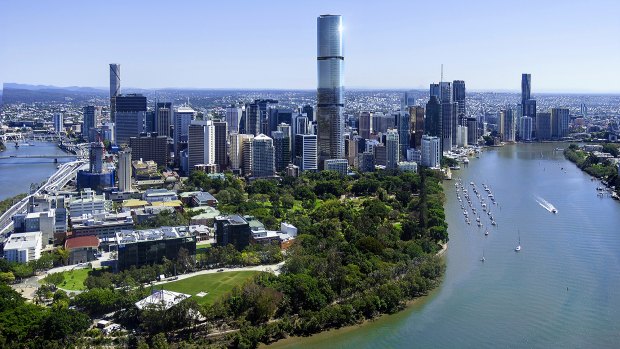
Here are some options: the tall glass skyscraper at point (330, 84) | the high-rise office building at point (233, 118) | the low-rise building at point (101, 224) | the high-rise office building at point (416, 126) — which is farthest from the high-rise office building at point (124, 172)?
the high-rise office building at point (233, 118)

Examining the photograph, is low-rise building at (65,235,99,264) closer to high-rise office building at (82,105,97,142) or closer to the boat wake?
the boat wake

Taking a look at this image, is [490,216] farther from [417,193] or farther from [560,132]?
[560,132]

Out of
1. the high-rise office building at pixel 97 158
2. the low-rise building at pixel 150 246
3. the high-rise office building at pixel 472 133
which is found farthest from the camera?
the high-rise office building at pixel 472 133

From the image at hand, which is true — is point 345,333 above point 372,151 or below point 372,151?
below

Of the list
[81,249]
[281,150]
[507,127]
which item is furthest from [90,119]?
[81,249]

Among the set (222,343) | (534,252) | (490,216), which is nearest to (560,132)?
(490,216)

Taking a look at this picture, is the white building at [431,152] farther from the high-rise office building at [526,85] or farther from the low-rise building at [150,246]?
the high-rise office building at [526,85]
